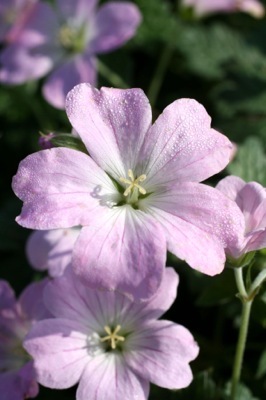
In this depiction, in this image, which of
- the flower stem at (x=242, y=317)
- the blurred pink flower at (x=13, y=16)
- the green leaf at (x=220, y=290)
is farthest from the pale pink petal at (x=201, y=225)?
the blurred pink flower at (x=13, y=16)

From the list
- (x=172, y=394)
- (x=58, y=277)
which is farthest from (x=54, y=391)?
(x=58, y=277)

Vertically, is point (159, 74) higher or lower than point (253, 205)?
lower

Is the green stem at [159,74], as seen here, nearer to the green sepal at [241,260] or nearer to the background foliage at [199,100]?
the background foliage at [199,100]

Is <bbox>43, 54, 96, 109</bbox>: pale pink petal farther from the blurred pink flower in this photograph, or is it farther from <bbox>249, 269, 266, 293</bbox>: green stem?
<bbox>249, 269, 266, 293</bbox>: green stem

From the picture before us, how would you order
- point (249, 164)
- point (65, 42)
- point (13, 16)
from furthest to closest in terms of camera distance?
point (13, 16), point (65, 42), point (249, 164)

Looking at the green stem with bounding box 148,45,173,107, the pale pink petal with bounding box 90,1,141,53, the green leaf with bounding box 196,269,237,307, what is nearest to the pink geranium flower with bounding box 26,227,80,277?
the green leaf with bounding box 196,269,237,307

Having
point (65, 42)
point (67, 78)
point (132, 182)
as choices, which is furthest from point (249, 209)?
point (65, 42)

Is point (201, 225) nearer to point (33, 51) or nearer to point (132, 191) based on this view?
point (132, 191)
